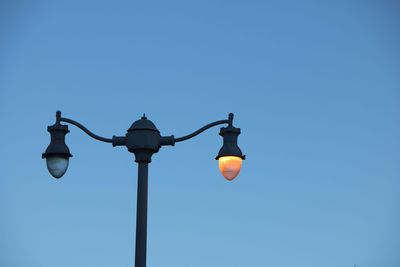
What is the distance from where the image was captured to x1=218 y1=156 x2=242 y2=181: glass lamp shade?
840 cm

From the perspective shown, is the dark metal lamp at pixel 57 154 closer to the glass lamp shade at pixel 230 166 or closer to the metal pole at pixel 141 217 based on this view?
the metal pole at pixel 141 217

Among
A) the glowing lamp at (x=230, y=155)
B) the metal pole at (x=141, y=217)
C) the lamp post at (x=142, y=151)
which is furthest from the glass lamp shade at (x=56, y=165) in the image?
the glowing lamp at (x=230, y=155)

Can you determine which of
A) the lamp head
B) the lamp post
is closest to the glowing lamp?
the lamp post

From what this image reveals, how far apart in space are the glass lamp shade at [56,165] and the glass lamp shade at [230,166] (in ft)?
7.17

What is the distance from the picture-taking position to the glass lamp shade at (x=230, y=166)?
8398 millimetres

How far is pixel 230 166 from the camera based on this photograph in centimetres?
840

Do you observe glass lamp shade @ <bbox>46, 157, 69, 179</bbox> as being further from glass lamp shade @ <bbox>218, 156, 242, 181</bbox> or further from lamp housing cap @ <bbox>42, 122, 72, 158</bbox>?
glass lamp shade @ <bbox>218, 156, 242, 181</bbox>

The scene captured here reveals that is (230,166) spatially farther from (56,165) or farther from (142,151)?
(56,165)

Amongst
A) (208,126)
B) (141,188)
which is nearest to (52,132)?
(141,188)

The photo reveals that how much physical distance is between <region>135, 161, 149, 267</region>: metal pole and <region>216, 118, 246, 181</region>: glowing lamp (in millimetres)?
1064

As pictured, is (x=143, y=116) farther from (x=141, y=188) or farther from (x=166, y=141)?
(x=141, y=188)

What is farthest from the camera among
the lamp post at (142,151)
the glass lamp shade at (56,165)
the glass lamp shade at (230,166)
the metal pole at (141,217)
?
the glass lamp shade at (56,165)

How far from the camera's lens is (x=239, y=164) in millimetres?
8438

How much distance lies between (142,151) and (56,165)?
130 centimetres
